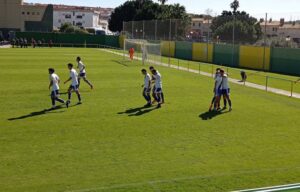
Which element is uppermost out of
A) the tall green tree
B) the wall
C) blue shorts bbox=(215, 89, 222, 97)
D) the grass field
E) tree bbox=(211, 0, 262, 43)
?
the tall green tree

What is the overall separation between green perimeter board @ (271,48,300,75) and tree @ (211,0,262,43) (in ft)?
13.3

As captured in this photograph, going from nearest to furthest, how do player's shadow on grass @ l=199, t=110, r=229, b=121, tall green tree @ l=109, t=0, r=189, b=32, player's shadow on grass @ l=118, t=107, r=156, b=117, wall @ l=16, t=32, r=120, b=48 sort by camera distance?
player's shadow on grass @ l=199, t=110, r=229, b=121 < player's shadow on grass @ l=118, t=107, r=156, b=117 < wall @ l=16, t=32, r=120, b=48 < tall green tree @ l=109, t=0, r=189, b=32

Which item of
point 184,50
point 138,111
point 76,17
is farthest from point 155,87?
point 76,17

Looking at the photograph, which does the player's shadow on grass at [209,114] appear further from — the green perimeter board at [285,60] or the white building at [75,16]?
the white building at [75,16]

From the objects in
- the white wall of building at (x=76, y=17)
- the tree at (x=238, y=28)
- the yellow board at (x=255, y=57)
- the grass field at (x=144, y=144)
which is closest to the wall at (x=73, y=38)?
the tree at (x=238, y=28)

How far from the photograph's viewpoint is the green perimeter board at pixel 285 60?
38166 millimetres

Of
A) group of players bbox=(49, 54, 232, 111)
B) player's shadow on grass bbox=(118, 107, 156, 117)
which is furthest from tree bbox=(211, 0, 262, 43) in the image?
player's shadow on grass bbox=(118, 107, 156, 117)

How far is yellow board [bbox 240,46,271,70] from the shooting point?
41.4m

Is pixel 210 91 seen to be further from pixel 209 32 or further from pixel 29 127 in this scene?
pixel 209 32

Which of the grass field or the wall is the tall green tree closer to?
the wall

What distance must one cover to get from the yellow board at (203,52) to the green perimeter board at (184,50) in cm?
113

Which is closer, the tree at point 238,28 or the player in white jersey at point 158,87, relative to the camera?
the player in white jersey at point 158,87

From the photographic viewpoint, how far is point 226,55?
156 ft

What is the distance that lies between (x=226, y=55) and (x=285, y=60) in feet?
30.4
